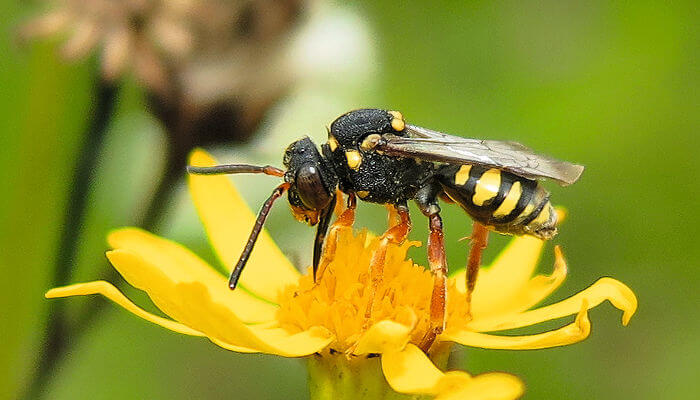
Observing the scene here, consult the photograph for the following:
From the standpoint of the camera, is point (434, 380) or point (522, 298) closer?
point (434, 380)

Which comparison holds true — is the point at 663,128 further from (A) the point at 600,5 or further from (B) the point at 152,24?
(B) the point at 152,24

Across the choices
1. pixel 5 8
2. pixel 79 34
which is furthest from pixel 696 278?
pixel 5 8

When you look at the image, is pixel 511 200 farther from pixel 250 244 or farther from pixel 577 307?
pixel 250 244

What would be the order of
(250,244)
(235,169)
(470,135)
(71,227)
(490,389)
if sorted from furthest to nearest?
(470,135) → (71,227) → (235,169) → (250,244) → (490,389)

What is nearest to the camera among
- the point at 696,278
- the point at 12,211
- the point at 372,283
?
the point at 372,283

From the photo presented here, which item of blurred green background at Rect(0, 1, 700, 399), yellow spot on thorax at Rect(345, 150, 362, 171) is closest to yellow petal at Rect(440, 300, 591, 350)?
yellow spot on thorax at Rect(345, 150, 362, 171)

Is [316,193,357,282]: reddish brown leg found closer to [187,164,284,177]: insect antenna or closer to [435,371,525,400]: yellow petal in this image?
[187,164,284,177]: insect antenna

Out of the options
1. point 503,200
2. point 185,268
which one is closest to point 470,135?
point 503,200

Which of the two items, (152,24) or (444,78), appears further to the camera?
(444,78)
